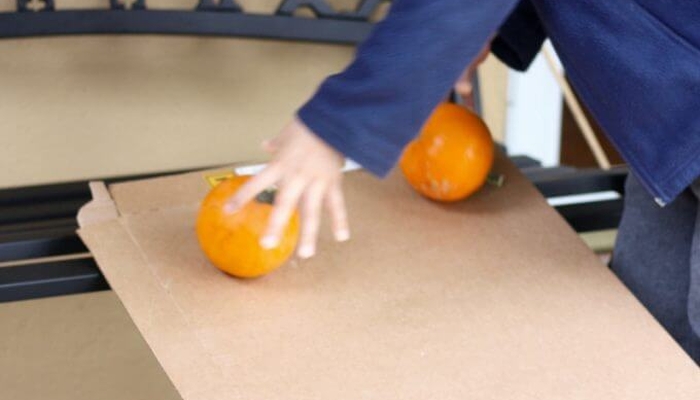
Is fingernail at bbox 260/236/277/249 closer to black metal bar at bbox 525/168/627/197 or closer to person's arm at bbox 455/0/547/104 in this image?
person's arm at bbox 455/0/547/104

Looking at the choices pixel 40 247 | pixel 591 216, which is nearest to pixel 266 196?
pixel 40 247

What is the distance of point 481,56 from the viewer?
1104 millimetres

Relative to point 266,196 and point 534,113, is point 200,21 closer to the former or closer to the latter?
point 266,196

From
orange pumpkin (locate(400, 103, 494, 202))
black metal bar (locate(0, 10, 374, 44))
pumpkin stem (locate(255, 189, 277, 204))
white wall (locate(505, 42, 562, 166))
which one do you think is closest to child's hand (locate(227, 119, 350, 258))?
pumpkin stem (locate(255, 189, 277, 204))

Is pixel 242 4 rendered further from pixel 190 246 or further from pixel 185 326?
pixel 185 326

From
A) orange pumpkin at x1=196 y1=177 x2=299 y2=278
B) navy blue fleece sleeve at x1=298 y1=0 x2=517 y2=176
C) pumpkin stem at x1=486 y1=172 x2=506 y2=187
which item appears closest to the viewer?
navy blue fleece sleeve at x1=298 y1=0 x2=517 y2=176

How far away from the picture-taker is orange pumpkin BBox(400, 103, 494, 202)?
1053 mm

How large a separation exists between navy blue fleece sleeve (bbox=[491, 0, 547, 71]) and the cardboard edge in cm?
42

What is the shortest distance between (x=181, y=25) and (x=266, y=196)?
1.59 ft

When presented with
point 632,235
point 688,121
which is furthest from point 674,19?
point 632,235

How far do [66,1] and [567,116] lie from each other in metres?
1.36

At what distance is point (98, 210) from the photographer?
1.05 metres

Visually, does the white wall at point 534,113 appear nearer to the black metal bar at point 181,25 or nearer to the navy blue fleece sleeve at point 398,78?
the black metal bar at point 181,25

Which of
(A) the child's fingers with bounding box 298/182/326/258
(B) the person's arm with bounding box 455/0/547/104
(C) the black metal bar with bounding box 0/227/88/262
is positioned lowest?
(C) the black metal bar with bounding box 0/227/88/262
